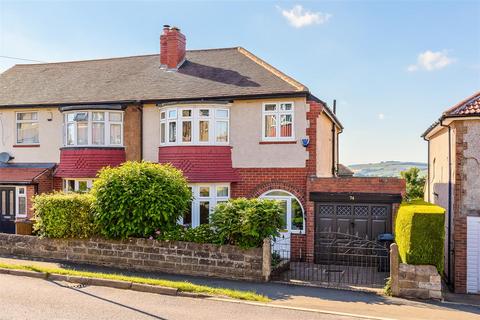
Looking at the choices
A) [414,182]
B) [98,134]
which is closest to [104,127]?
[98,134]

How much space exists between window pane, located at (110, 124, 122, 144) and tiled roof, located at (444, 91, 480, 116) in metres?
11.7

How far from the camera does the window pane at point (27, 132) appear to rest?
18.5 metres

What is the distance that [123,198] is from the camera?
12508 millimetres

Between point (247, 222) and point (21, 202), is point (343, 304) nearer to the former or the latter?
point (247, 222)

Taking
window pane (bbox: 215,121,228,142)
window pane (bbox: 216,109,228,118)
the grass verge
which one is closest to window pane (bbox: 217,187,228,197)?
window pane (bbox: 215,121,228,142)

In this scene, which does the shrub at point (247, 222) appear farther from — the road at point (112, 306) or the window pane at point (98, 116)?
the window pane at point (98, 116)

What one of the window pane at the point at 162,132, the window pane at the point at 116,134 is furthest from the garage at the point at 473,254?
the window pane at the point at 116,134

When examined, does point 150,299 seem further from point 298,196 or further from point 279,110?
point 279,110

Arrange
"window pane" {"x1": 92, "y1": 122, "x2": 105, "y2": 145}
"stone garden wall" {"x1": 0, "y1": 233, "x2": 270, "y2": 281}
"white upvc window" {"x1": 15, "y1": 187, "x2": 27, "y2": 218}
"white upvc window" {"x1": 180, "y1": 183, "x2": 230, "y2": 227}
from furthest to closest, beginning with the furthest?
"white upvc window" {"x1": 15, "y1": 187, "x2": 27, "y2": 218}, "window pane" {"x1": 92, "y1": 122, "x2": 105, "y2": 145}, "white upvc window" {"x1": 180, "y1": 183, "x2": 230, "y2": 227}, "stone garden wall" {"x1": 0, "y1": 233, "x2": 270, "y2": 281}

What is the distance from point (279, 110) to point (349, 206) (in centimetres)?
404

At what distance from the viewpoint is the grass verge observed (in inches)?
384

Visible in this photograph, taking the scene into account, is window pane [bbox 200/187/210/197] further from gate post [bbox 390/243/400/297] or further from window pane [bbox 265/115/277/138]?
gate post [bbox 390/243/400/297]

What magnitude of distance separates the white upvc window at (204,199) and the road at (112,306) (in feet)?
19.0

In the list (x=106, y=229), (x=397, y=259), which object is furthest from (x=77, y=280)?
(x=397, y=259)
